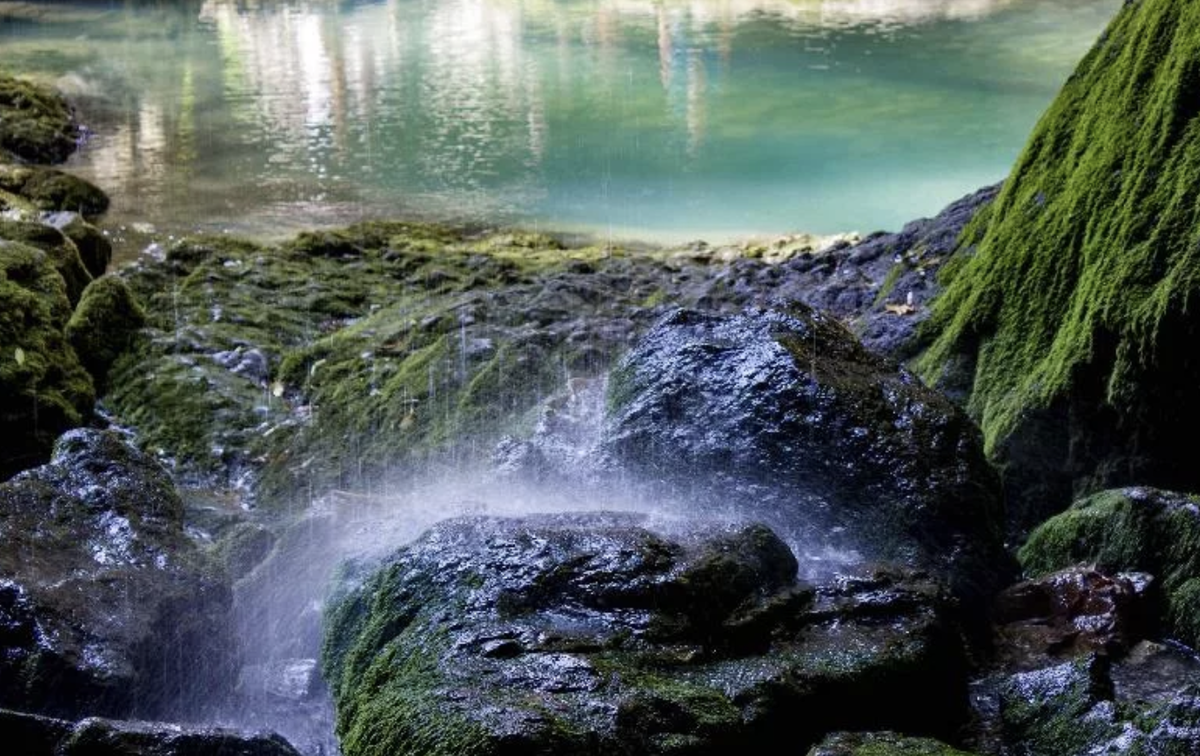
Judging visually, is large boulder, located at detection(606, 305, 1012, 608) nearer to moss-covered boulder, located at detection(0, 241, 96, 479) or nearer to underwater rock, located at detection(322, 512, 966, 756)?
underwater rock, located at detection(322, 512, 966, 756)

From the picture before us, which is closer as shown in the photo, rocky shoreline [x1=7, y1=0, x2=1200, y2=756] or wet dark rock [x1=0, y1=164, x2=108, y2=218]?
rocky shoreline [x1=7, y1=0, x2=1200, y2=756]

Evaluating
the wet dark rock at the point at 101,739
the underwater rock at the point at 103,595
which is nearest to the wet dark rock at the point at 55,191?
the underwater rock at the point at 103,595

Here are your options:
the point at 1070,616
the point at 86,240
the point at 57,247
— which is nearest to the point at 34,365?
the point at 57,247

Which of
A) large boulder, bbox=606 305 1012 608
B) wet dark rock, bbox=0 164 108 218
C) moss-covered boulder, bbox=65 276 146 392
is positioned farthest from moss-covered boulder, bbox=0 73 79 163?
large boulder, bbox=606 305 1012 608

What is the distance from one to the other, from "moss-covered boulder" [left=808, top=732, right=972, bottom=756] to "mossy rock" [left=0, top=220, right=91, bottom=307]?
354 inches

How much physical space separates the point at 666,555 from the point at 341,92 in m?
27.2

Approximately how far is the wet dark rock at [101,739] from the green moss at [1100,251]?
15.1ft

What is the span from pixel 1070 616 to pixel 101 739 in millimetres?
3913

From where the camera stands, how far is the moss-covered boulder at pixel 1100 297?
6.20 m

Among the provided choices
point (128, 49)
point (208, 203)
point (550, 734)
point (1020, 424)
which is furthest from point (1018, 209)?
point (128, 49)

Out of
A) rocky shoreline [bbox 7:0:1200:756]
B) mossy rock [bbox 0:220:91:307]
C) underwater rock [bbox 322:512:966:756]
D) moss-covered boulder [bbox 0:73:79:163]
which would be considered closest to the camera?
underwater rock [bbox 322:512:966:756]

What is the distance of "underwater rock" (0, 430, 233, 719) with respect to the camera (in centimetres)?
523

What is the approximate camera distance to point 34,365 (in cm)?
895

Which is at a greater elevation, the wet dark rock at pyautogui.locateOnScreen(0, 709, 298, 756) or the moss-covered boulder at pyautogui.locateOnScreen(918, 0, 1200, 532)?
the moss-covered boulder at pyautogui.locateOnScreen(918, 0, 1200, 532)
